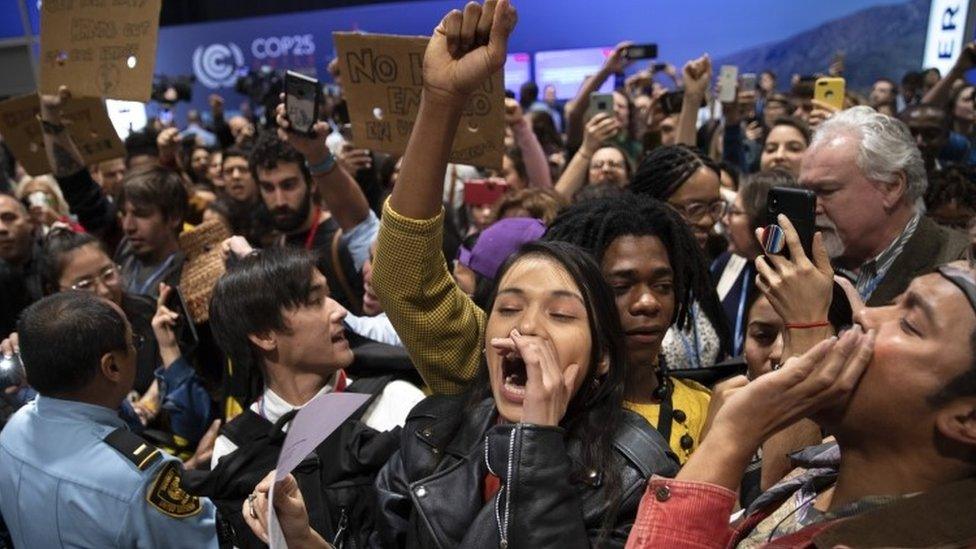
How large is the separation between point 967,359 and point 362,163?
3554 millimetres

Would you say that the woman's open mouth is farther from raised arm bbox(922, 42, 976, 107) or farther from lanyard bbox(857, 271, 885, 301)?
raised arm bbox(922, 42, 976, 107)

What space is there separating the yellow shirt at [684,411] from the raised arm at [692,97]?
2387 mm

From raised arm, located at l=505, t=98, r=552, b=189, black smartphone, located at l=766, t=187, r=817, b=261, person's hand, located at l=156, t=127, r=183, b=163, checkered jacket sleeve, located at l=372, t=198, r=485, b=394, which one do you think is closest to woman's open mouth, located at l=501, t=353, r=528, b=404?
checkered jacket sleeve, located at l=372, t=198, r=485, b=394

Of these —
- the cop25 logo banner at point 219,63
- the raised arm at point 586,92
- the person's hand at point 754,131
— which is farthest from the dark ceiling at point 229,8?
the raised arm at point 586,92

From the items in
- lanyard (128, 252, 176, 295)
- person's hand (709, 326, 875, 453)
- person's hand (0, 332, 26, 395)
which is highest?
person's hand (709, 326, 875, 453)

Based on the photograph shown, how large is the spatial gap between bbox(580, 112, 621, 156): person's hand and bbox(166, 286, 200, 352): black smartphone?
212 cm

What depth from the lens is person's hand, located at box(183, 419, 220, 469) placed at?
2605 mm

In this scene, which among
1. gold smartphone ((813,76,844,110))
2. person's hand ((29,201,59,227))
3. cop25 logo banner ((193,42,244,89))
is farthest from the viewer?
cop25 logo banner ((193,42,244,89))

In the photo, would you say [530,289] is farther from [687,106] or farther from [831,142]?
[687,106]

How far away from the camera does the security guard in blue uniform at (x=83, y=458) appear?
200cm

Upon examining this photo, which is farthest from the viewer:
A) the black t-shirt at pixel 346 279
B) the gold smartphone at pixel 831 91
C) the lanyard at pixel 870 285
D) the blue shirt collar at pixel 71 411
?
the gold smartphone at pixel 831 91

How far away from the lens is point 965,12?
269 inches

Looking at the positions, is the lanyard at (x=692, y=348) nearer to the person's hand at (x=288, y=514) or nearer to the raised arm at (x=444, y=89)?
the raised arm at (x=444, y=89)

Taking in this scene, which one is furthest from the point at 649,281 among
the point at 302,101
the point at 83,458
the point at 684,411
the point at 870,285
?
the point at 302,101
